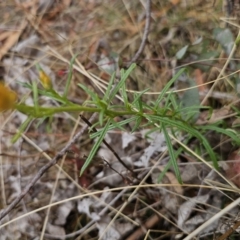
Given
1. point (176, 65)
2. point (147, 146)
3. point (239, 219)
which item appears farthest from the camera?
point (176, 65)

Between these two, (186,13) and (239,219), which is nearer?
(239,219)

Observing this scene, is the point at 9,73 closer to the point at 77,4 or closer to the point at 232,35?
the point at 77,4

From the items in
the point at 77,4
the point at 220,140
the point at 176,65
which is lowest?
the point at 220,140

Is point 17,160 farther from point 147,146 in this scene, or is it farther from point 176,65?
point 176,65

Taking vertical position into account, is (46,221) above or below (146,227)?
above

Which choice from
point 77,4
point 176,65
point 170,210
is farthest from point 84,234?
point 77,4

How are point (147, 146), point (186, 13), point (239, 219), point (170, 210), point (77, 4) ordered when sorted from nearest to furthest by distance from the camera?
point (239, 219) < point (170, 210) < point (147, 146) < point (186, 13) < point (77, 4)

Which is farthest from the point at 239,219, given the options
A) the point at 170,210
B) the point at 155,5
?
the point at 155,5
